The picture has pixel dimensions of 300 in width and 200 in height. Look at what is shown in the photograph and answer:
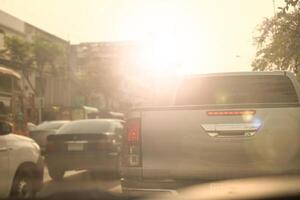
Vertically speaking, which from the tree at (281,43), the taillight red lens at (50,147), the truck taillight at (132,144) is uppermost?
the tree at (281,43)

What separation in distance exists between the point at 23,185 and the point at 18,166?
0.35 meters

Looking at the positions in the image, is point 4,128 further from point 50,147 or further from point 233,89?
point 50,147

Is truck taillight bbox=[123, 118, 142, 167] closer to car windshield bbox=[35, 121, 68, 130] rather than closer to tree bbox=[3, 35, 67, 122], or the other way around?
car windshield bbox=[35, 121, 68, 130]

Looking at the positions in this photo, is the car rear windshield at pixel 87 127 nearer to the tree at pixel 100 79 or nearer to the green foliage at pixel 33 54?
the green foliage at pixel 33 54

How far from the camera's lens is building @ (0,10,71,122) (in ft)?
136

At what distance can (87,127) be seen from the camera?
13.4 metres

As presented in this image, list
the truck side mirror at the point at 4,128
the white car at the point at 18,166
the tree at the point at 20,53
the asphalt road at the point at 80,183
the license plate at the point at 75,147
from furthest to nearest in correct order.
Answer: the tree at the point at 20,53
the license plate at the point at 75,147
the asphalt road at the point at 80,183
the white car at the point at 18,166
the truck side mirror at the point at 4,128

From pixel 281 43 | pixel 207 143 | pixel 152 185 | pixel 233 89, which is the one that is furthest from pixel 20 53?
pixel 207 143

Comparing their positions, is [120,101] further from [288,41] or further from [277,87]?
[277,87]

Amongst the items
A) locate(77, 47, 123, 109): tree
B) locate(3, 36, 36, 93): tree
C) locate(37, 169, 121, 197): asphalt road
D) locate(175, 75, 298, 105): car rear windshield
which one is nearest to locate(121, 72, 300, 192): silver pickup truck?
locate(175, 75, 298, 105): car rear windshield

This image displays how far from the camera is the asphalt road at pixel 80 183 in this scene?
10.9 metres

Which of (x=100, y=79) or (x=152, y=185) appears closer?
(x=152, y=185)

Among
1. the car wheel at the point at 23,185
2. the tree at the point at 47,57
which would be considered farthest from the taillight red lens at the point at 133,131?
the tree at the point at 47,57

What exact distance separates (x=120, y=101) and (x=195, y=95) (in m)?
64.0
